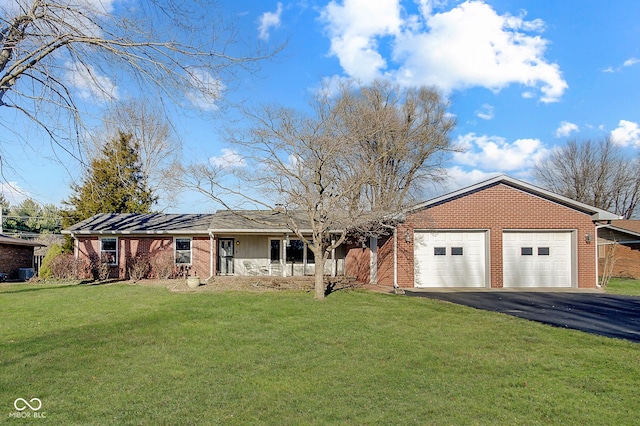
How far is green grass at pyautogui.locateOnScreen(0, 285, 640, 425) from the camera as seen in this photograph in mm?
3998

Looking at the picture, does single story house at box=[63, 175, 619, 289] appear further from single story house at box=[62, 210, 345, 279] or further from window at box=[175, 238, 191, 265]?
window at box=[175, 238, 191, 265]

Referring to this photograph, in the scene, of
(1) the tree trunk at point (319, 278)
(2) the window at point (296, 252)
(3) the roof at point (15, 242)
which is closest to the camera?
(1) the tree trunk at point (319, 278)

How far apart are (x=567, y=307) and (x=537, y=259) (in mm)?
4920

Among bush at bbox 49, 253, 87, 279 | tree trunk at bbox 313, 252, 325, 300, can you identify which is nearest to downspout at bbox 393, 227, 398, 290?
tree trunk at bbox 313, 252, 325, 300

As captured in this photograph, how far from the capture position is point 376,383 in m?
4.82

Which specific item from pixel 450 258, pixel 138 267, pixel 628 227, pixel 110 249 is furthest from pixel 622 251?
pixel 110 249

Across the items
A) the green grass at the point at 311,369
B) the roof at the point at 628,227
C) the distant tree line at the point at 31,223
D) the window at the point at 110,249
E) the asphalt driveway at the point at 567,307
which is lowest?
the asphalt driveway at the point at 567,307

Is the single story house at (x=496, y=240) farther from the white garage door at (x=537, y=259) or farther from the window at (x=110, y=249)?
the window at (x=110, y=249)

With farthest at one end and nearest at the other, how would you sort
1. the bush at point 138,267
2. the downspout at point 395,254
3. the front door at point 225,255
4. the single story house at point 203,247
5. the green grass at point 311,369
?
1. the front door at point 225,255
2. the single story house at point 203,247
3. the bush at point 138,267
4. the downspout at point 395,254
5. the green grass at point 311,369

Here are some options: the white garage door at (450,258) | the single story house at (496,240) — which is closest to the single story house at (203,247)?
the single story house at (496,240)

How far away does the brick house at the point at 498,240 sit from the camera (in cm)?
1520

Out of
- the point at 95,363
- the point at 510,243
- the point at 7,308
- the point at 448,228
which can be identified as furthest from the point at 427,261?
the point at 7,308

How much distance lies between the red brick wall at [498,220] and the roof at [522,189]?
0.15m

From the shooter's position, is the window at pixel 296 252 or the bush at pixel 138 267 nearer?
the bush at pixel 138 267
